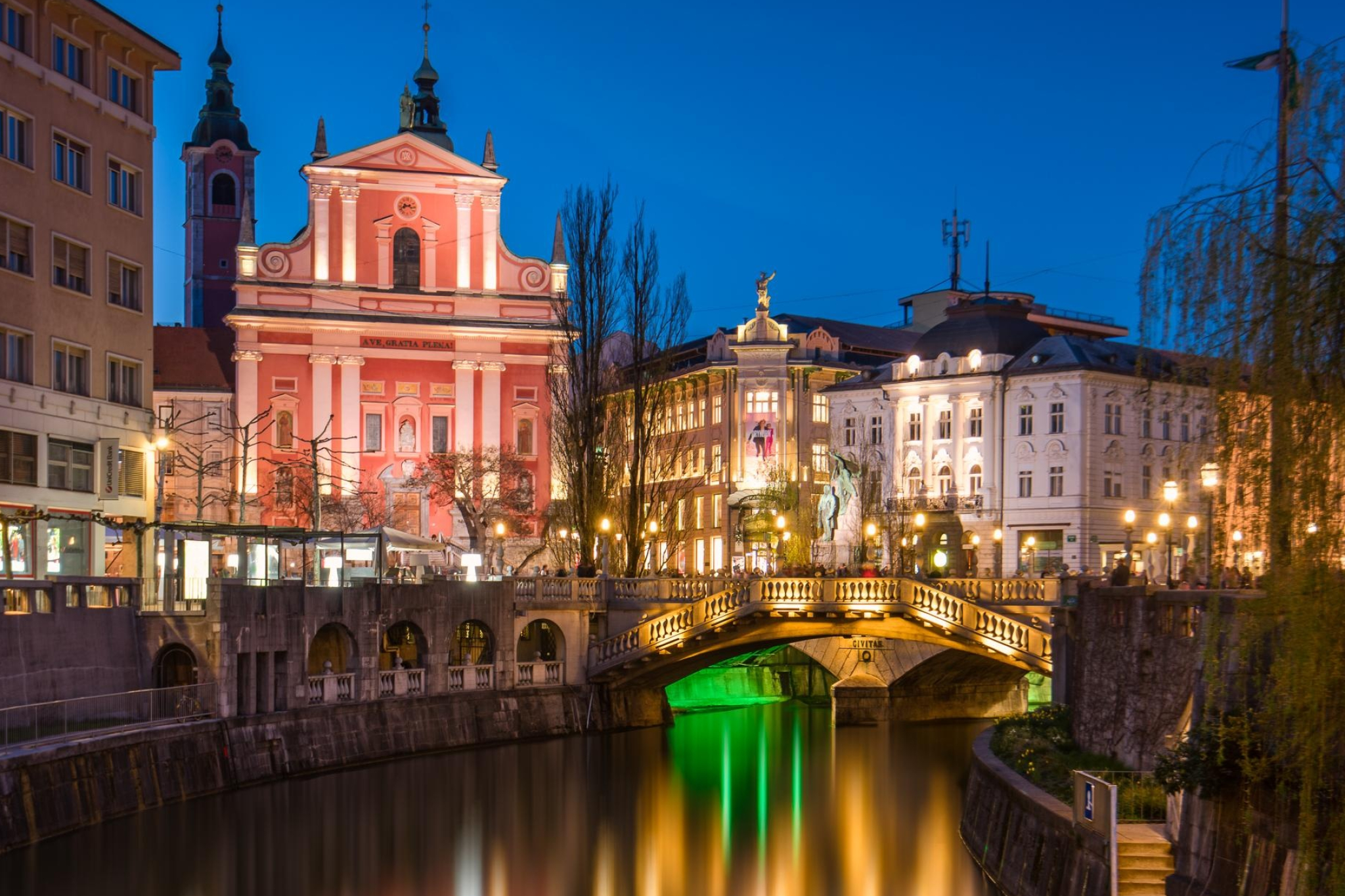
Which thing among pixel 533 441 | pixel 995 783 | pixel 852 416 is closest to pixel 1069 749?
pixel 995 783

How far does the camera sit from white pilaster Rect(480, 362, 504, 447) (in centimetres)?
8506

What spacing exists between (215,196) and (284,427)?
119 ft

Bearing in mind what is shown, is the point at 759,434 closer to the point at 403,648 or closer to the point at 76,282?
the point at 403,648

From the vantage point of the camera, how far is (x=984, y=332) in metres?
91.4

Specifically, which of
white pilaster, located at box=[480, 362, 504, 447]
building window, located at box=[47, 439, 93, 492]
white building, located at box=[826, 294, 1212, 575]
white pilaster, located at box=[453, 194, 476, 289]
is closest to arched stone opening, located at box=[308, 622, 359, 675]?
building window, located at box=[47, 439, 93, 492]

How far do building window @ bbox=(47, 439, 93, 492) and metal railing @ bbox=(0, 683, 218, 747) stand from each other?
380 inches

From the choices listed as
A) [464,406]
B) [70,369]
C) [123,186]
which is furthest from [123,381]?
[464,406]

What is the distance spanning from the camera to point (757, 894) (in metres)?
33.3

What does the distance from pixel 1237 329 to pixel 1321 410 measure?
121cm

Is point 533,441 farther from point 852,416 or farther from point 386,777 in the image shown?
point 386,777

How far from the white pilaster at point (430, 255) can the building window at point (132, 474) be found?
31.9m

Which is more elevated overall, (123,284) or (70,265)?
(70,265)

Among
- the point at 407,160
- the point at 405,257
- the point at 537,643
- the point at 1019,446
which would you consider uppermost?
the point at 407,160

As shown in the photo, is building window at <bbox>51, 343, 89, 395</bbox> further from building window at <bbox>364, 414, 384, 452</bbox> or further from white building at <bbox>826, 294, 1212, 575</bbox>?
white building at <bbox>826, 294, 1212, 575</bbox>
